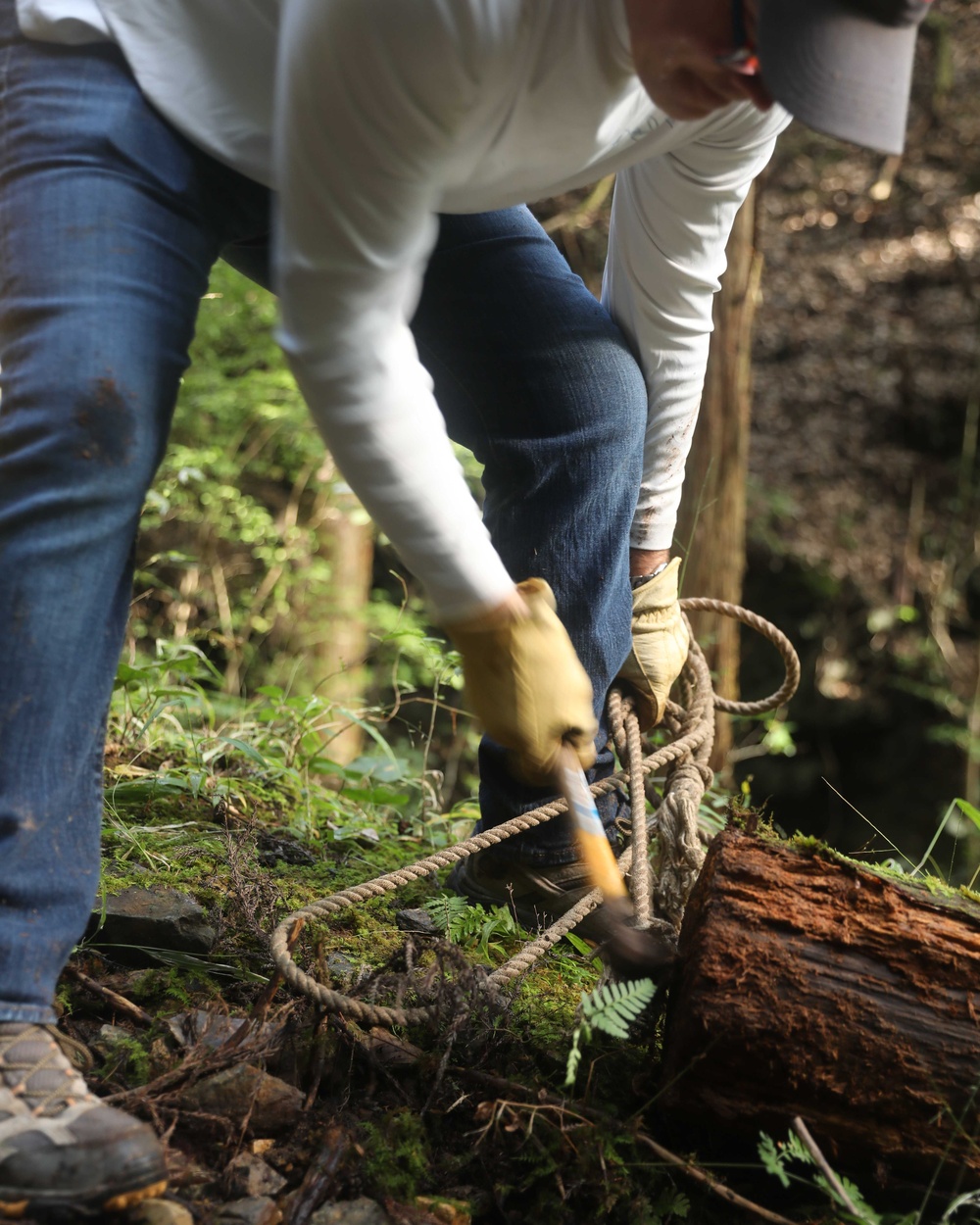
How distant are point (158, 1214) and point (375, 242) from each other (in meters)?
1.02

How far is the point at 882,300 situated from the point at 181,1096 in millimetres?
6742

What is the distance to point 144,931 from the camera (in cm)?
150

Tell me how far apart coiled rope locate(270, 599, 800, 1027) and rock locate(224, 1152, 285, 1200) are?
0.19 meters

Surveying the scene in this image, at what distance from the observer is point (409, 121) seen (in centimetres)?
94

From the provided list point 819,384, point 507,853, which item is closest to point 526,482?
point 507,853

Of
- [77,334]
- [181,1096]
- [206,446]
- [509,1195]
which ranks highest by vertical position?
[77,334]

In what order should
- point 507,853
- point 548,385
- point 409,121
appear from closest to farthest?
point 409,121 < point 548,385 < point 507,853

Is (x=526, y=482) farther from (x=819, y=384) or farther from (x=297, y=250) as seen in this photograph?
(x=819, y=384)

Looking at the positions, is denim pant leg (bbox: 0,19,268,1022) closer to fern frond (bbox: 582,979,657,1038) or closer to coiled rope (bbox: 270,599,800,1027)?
coiled rope (bbox: 270,599,800,1027)

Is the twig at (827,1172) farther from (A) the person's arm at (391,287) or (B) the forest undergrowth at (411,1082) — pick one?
→ (A) the person's arm at (391,287)

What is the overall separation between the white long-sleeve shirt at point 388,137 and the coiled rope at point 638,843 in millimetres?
530

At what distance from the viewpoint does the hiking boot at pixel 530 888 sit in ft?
5.80

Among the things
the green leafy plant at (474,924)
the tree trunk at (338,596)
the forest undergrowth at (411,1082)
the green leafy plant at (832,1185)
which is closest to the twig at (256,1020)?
the forest undergrowth at (411,1082)

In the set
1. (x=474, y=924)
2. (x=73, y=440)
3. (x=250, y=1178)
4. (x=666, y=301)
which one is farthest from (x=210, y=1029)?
(x=666, y=301)
